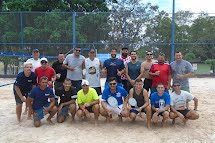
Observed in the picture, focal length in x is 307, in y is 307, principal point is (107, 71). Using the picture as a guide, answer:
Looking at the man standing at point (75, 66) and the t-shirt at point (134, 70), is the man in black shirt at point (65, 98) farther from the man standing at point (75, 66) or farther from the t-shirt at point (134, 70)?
the t-shirt at point (134, 70)

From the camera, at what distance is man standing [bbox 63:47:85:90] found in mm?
7088

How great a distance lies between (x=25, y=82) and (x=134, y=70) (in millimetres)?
2398

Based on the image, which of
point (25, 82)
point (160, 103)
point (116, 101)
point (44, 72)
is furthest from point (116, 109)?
point (25, 82)

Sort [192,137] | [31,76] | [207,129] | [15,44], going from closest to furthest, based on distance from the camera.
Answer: [192,137] → [207,129] → [31,76] → [15,44]

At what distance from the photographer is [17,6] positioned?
19375 millimetres

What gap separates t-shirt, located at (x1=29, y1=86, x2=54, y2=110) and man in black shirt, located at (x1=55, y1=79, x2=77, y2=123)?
0.78 feet

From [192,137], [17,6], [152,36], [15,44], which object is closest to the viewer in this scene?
[192,137]

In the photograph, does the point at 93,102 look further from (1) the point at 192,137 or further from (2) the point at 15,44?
(2) the point at 15,44

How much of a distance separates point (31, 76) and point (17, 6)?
1397cm

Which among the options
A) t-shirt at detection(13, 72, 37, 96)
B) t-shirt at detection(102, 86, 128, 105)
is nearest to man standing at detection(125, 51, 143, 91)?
t-shirt at detection(102, 86, 128, 105)

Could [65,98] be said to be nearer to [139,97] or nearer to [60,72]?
[60,72]

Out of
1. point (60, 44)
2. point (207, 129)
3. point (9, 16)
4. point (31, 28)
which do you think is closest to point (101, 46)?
point (60, 44)

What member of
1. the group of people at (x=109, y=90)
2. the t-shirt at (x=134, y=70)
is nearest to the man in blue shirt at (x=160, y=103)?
the group of people at (x=109, y=90)

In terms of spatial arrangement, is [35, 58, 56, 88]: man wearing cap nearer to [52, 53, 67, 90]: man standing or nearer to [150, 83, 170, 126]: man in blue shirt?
[52, 53, 67, 90]: man standing
